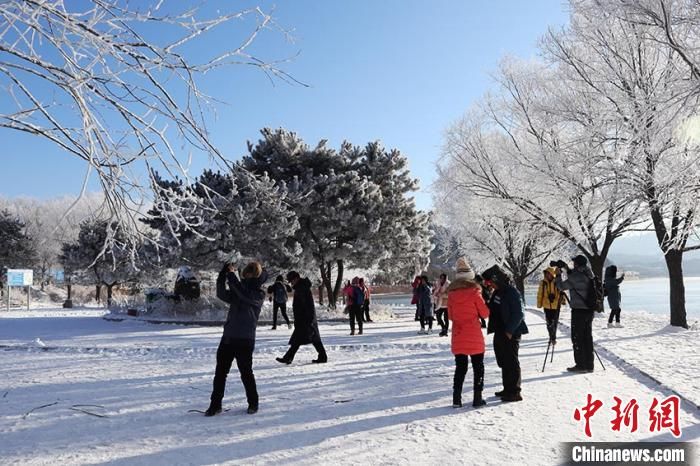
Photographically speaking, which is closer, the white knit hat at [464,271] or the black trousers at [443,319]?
the white knit hat at [464,271]

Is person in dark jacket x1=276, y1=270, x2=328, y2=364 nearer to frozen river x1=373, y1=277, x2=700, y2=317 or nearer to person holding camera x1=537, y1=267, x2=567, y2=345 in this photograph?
person holding camera x1=537, y1=267, x2=567, y2=345

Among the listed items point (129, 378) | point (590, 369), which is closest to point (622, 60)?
point (590, 369)

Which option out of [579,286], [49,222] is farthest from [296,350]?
[49,222]

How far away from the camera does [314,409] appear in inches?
234

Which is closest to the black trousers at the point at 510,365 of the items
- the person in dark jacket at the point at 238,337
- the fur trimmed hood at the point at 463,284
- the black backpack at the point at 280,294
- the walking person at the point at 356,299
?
the fur trimmed hood at the point at 463,284

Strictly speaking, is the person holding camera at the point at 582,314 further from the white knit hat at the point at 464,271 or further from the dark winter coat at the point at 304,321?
the dark winter coat at the point at 304,321

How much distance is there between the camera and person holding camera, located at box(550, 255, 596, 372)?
8.20 metres

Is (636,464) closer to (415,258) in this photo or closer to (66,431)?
(66,431)

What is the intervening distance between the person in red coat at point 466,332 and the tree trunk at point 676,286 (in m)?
12.7

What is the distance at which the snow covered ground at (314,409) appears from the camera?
14.8 feet

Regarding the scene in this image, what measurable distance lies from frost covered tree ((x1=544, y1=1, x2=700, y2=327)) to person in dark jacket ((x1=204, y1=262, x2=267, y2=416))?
7.87 meters

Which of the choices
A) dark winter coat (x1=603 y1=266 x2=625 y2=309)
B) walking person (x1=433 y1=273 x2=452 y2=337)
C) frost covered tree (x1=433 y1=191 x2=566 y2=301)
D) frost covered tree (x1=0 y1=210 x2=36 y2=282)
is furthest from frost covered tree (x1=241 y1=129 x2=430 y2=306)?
frost covered tree (x1=0 y1=210 x2=36 y2=282)

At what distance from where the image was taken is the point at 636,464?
4.21 m

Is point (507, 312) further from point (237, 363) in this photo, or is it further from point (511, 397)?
point (237, 363)
